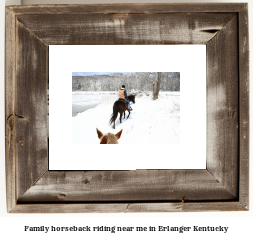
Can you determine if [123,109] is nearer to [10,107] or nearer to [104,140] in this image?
[104,140]

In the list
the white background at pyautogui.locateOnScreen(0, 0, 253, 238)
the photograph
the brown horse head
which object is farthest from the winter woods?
the white background at pyautogui.locateOnScreen(0, 0, 253, 238)

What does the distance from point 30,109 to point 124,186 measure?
293 millimetres

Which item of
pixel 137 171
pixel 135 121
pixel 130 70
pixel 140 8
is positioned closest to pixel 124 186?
pixel 137 171

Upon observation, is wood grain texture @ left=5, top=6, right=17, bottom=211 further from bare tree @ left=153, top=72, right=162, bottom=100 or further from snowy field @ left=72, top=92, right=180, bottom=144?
bare tree @ left=153, top=72, right=162, bottom=100

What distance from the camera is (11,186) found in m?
0.48

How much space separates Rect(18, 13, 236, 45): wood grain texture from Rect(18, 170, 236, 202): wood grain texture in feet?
1.04

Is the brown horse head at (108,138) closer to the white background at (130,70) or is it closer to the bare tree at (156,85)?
the white background at (130,70)

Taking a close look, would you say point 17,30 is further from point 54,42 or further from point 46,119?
point 46,119

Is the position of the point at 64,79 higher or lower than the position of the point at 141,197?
higher

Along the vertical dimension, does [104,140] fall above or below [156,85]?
below

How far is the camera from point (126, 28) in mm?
474

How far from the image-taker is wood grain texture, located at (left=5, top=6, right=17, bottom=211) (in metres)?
0.48
